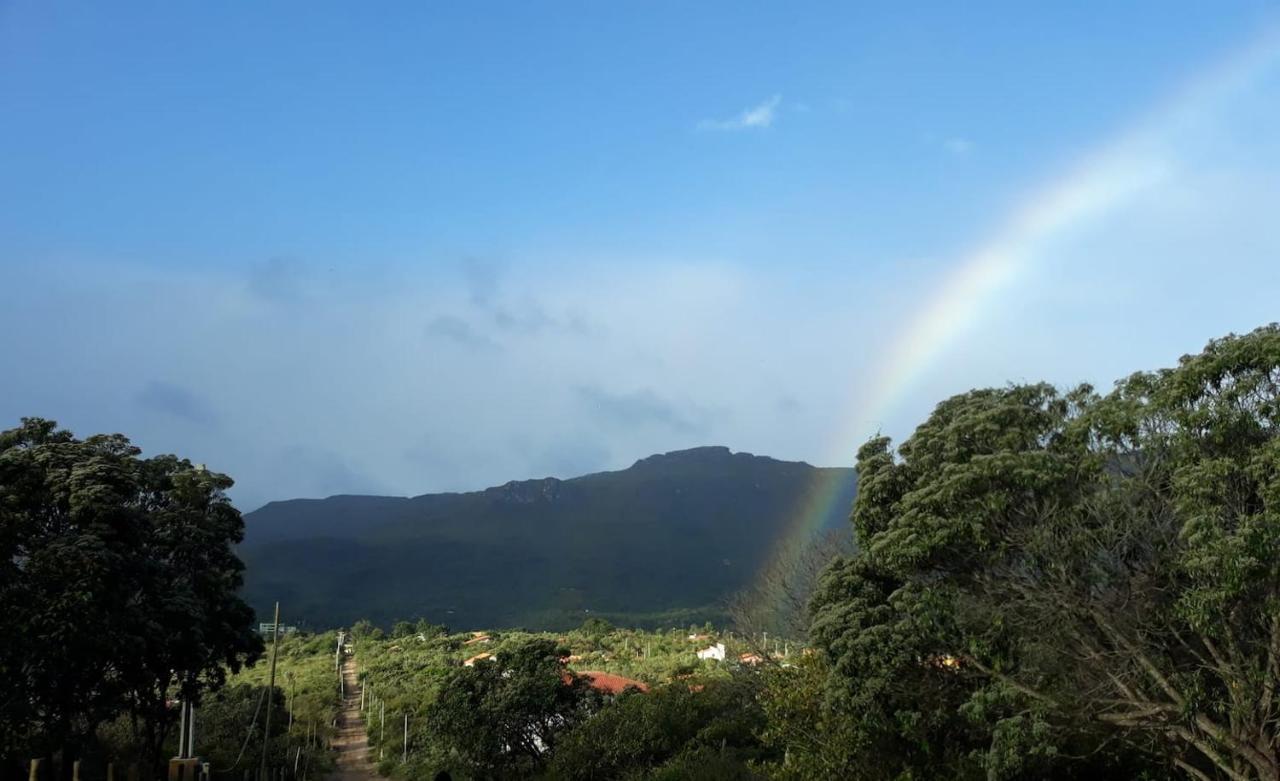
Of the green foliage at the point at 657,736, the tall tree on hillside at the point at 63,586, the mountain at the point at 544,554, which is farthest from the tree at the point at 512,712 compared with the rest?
the mountain at the point at 544,554

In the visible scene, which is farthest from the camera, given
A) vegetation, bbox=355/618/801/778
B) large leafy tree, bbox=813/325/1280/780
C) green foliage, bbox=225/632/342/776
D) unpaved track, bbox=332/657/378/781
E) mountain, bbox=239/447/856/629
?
mountain, bbox=239/447/856/629

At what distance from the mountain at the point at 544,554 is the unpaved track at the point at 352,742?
110 ft

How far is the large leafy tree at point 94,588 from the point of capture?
17484 mm

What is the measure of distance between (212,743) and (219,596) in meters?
13.8

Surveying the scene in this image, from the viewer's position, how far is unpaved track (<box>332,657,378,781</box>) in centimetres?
4038

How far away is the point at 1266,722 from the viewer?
13.7 meters

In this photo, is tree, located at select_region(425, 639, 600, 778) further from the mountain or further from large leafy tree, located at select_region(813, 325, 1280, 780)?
the mountain

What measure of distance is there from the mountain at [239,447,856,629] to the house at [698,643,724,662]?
30.5m

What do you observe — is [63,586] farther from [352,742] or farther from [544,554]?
Result: [544,554]

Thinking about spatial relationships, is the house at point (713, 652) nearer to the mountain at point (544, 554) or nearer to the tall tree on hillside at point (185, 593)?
the mountain at point (544, 554)

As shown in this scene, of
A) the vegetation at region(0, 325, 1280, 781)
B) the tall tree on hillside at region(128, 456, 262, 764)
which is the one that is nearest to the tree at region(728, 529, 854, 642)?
the vegetation at region(0, 325, 1280, 781)

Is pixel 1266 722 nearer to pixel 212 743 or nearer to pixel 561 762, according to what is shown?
pixel 561 762

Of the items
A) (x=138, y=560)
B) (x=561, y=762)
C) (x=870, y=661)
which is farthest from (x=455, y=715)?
(x=870, y=661)

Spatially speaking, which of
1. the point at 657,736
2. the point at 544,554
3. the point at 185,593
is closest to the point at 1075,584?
the point at 657,736
